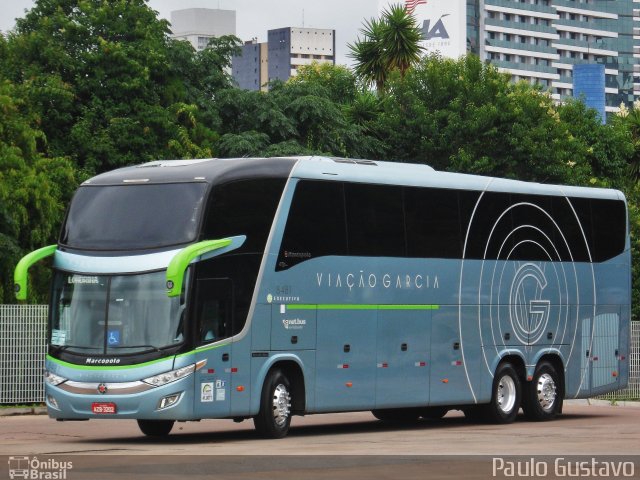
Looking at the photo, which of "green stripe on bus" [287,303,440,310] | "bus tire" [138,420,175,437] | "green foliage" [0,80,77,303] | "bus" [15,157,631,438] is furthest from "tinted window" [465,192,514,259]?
"green foliage" [0,80,77,303]

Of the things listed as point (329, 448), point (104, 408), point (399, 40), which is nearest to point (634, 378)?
point (329, 448)

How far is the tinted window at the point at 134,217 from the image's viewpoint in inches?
821

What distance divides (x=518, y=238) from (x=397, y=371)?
4.19 metres

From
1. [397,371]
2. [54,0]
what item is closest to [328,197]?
[397,371]

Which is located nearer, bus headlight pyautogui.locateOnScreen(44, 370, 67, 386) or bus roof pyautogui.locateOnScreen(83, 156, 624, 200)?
bus headlight pyautogui.locateOnScreen(44, 370, 67, 386)

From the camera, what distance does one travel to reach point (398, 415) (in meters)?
27.3

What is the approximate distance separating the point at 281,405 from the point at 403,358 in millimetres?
3278

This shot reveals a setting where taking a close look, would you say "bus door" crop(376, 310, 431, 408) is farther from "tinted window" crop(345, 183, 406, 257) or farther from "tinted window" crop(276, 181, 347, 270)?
"tinted window" crop(276, 181, 347, 270)

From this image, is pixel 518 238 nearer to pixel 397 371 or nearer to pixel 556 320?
pixel 556 320

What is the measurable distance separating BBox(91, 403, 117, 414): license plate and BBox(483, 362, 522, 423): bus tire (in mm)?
8572

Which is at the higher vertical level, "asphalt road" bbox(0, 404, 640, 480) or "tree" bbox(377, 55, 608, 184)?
"tree" bbox(377, 55, 608, 184)

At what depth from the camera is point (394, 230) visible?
24.1m

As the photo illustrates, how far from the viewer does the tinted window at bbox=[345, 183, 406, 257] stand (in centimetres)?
2333

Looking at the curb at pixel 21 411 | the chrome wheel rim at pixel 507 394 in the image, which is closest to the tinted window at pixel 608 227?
the chrome wheel rim at pixel 507 394
